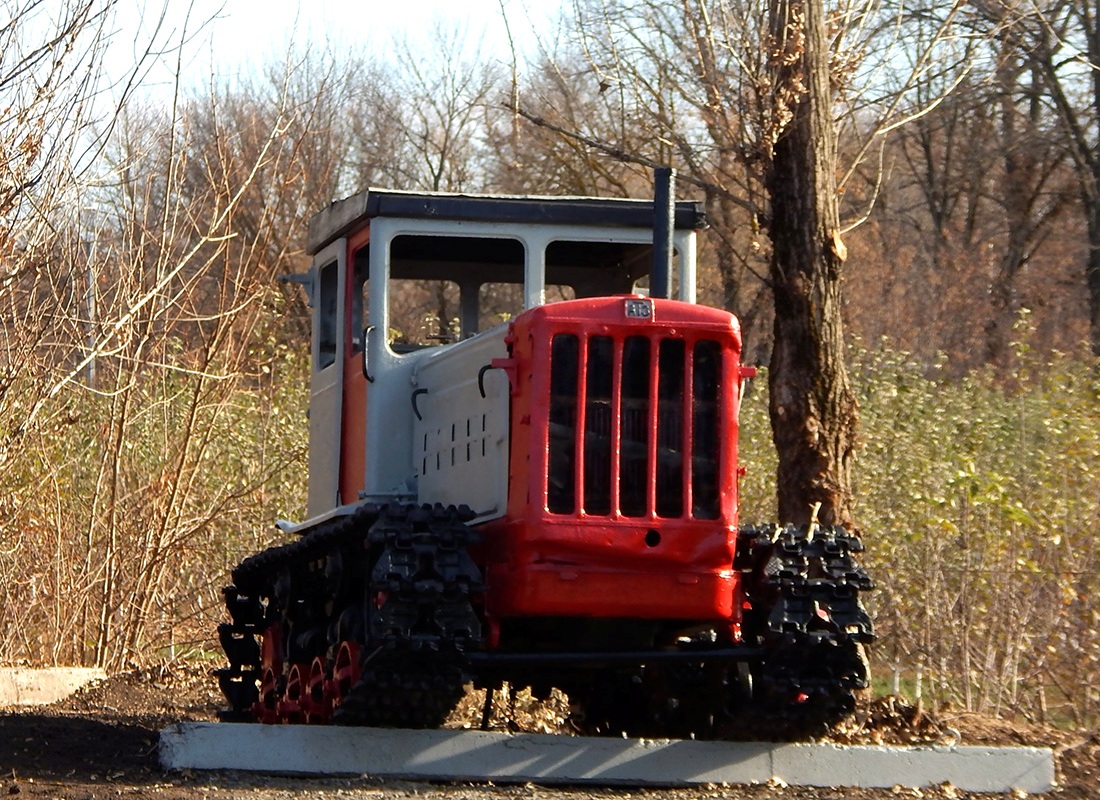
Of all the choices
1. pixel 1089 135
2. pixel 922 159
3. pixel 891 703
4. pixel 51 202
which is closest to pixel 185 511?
pixel 51 202

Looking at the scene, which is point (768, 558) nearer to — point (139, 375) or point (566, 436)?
point (566, 436)

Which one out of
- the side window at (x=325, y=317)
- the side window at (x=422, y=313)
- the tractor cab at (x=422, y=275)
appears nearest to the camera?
the tractor cab at (x=422, y=275)

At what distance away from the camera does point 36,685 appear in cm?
1112

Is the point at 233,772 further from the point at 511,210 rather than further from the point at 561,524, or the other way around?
the point at 511,210

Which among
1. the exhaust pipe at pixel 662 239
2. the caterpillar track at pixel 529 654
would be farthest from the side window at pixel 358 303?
the exhaust pipe at pixel 662 239

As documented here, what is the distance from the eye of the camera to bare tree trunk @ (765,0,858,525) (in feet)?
30.3

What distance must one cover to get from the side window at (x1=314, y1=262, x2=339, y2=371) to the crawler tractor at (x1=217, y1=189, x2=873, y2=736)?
59 cm

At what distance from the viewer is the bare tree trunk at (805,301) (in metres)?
9.24

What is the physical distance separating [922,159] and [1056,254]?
3.21m

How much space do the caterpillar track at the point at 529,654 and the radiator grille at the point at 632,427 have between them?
0.46m

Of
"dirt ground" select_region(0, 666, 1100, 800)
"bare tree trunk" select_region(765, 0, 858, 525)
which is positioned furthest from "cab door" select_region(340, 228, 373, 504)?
"bare tree trunk" select_region(765, 0, 858, 525)

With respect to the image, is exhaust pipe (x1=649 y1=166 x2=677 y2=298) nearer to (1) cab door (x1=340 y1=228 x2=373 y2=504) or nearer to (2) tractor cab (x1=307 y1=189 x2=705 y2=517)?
(2) tractor cab (x1=307 y1=189 x2=705 y2=517)

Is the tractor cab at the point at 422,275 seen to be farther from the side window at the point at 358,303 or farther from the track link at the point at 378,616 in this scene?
the track link at the point at 378,616

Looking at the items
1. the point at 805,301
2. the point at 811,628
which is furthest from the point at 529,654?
the point at 805,301
